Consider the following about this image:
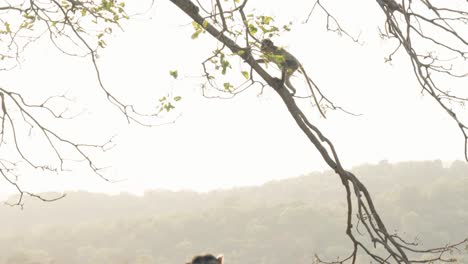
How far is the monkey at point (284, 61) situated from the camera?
476 centimetres

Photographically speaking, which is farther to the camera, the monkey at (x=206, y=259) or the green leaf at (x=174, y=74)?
the monkey at (x=206, y=259)

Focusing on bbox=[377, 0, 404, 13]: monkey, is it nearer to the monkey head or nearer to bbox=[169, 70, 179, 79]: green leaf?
the monkey head

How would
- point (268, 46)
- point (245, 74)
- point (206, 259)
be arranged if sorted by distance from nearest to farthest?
1. point (245, 74)
2. point (268, 46)
3. point (206, 259)

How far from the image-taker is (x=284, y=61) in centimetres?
495

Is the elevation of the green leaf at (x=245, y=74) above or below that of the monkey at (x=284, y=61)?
below

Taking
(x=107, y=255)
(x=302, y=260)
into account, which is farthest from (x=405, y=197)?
(x=107, y=255)

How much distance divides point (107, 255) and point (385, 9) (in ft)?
283

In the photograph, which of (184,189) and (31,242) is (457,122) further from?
(184,189)

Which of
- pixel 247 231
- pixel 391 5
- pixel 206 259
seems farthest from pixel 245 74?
pixel 247 231

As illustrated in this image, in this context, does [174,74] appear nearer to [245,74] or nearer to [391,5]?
[245,74]

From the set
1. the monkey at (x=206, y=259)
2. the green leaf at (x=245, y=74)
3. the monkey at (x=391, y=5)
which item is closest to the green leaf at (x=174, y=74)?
the green leaf at (x=245, y=74)

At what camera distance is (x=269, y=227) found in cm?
9812

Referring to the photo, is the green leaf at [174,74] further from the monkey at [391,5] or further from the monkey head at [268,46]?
the monkey at [391,5]

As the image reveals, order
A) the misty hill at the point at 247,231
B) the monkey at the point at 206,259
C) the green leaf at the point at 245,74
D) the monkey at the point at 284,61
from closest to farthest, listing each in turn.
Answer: the green leaf at the point at 245,74 < the monkey at the point at 284,61 < the monkey at the point at 206,259 < the misty hill at the point at 247,231
